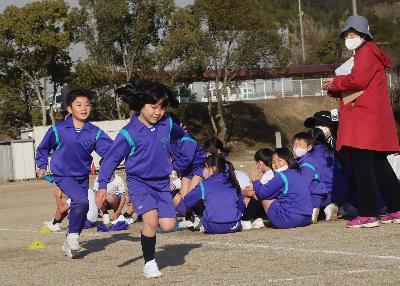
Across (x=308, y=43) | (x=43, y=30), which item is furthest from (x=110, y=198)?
(x=308, y=43)

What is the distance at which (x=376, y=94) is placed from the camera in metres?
8.77

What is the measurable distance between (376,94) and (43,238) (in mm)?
4786

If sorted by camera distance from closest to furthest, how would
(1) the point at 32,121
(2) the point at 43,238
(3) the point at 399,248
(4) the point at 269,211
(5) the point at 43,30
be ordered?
(3) the point at 399,248
(4) the point at 269,211
(2) the point at 43,238
(5) the point at 43,30
(1) the point at 32,121

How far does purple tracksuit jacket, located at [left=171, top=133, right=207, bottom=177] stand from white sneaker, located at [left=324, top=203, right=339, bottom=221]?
66.6 inches

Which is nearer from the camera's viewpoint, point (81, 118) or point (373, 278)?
point (373, 278)

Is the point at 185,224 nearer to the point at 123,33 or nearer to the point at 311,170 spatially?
the point at 311,170

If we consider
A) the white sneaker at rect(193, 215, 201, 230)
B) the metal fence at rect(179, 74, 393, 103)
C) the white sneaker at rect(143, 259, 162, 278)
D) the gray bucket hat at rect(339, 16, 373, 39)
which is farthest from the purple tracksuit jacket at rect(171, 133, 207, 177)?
the metal fence at rect(179, 74, 393, 103)

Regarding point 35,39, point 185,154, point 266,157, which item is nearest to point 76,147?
point 185,154

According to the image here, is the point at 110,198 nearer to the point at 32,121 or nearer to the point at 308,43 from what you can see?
the point at 32,121

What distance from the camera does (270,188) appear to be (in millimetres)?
9727

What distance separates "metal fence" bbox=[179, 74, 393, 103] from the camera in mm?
54831

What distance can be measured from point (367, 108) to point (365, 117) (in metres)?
0.11

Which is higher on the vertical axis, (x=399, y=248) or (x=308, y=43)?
(x=308, y=43)

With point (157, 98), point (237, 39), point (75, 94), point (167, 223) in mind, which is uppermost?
point (237, 39)
